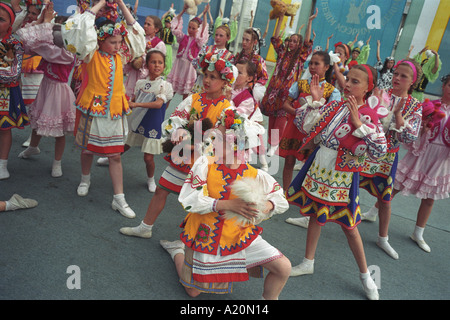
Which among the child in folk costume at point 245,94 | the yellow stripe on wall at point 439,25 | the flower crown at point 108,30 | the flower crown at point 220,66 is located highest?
the yellow stripe on wall at point 439,25

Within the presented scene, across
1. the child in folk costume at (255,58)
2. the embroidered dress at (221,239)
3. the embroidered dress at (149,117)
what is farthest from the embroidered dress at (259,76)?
the embroidered dress at (221,239)

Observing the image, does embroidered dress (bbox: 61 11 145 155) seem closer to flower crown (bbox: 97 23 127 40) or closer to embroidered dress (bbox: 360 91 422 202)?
flower crown (bbox: 97 23 127 40)

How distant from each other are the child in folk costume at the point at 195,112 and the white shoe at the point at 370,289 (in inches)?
59.9

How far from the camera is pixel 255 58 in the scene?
4184 millimetres

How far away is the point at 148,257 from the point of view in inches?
93.7

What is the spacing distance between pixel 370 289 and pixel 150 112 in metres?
2.44

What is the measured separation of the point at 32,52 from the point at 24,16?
0.40 metres

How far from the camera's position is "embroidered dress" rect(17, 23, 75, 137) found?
9.83 ft

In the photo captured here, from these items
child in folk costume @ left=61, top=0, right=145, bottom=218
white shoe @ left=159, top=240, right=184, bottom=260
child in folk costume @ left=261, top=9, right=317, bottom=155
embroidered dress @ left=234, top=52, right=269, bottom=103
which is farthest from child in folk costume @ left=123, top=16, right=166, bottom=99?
white shoe @ left=159, top=240, right=184, bottom=260

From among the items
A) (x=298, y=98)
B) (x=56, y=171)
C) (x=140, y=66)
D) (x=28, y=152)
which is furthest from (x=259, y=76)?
(x=28, y=152)

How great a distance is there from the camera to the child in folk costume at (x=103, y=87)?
2396 mm

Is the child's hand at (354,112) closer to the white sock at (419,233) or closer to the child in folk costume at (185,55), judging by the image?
the white sock at (419,233)

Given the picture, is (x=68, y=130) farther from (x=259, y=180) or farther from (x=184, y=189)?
(x=259, y=180)
